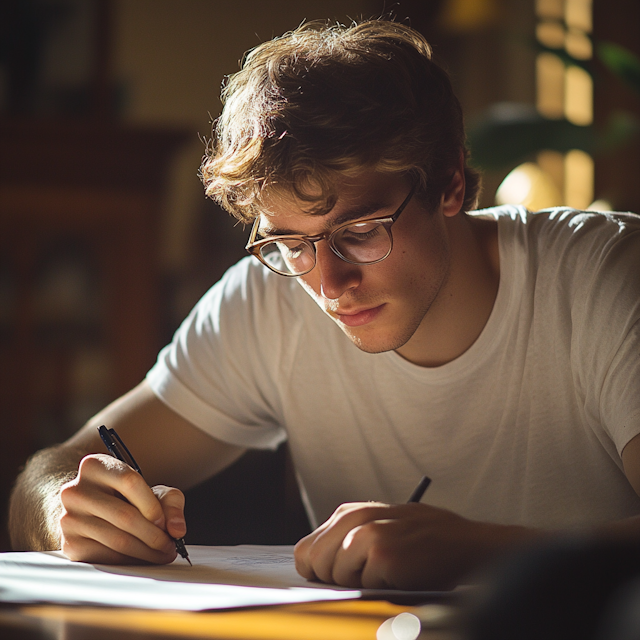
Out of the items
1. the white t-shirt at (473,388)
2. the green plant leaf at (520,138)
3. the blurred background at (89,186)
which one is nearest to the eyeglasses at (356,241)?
the white t-shirt at (473,388)

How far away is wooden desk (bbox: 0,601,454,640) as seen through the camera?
1.69 feet

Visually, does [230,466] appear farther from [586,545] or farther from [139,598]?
[586,545]

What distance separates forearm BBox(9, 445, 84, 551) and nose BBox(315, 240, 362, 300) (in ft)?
1.43

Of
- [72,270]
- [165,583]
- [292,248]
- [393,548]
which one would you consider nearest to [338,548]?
[393,548]

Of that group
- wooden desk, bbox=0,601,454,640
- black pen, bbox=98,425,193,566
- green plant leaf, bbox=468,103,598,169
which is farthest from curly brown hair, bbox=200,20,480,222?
green plant leaf, bbox=468,103,598,169

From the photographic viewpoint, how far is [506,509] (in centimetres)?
113

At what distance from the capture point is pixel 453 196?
113cm

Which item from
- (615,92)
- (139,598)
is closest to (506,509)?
(139,598)

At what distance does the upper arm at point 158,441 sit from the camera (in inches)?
47.3

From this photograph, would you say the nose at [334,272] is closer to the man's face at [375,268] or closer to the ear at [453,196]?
the man's face at [375,268]

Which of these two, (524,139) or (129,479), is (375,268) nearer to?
(129,479)

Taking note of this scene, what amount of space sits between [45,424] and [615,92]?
257cm

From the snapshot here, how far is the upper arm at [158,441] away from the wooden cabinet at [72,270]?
215 centimetres

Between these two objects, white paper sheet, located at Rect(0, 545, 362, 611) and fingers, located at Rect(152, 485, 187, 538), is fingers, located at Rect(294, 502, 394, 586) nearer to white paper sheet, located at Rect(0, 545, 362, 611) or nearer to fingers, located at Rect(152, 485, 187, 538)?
white paper sheet, located at Rect(0, 545, 362, 611)
